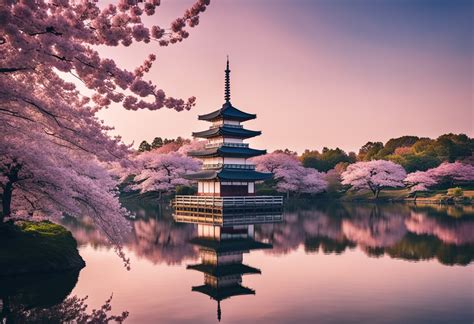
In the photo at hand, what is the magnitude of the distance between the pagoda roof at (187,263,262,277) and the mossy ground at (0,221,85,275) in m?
4.75

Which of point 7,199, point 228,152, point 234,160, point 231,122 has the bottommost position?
point 7,199

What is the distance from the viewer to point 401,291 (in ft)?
43.7

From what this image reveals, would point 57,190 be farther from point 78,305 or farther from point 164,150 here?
point 164,150

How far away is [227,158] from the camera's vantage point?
46344 millimetres

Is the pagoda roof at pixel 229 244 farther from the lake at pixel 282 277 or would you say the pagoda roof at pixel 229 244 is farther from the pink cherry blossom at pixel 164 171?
the pink cherry blossom at pixel 164 171

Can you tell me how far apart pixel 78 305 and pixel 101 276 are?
3.66m

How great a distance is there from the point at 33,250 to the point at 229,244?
34.9ft

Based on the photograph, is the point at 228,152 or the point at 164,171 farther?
the point at 164,171

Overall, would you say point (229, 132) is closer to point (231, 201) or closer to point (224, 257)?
point (231, 201)

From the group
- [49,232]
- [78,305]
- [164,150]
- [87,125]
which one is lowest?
[78,305]

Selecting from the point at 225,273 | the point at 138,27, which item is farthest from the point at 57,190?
the point at 225,273

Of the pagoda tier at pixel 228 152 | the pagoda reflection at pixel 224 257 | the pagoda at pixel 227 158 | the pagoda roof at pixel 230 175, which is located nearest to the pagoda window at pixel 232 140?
the pagoda at pixel 227 158

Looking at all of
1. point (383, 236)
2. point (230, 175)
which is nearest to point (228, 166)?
point (230, 175)

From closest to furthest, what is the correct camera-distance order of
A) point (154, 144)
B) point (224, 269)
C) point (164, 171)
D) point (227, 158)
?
1. point (224, 269)
2. point (227, 158)
3. point (164, 171)
4. point (154, 144)
